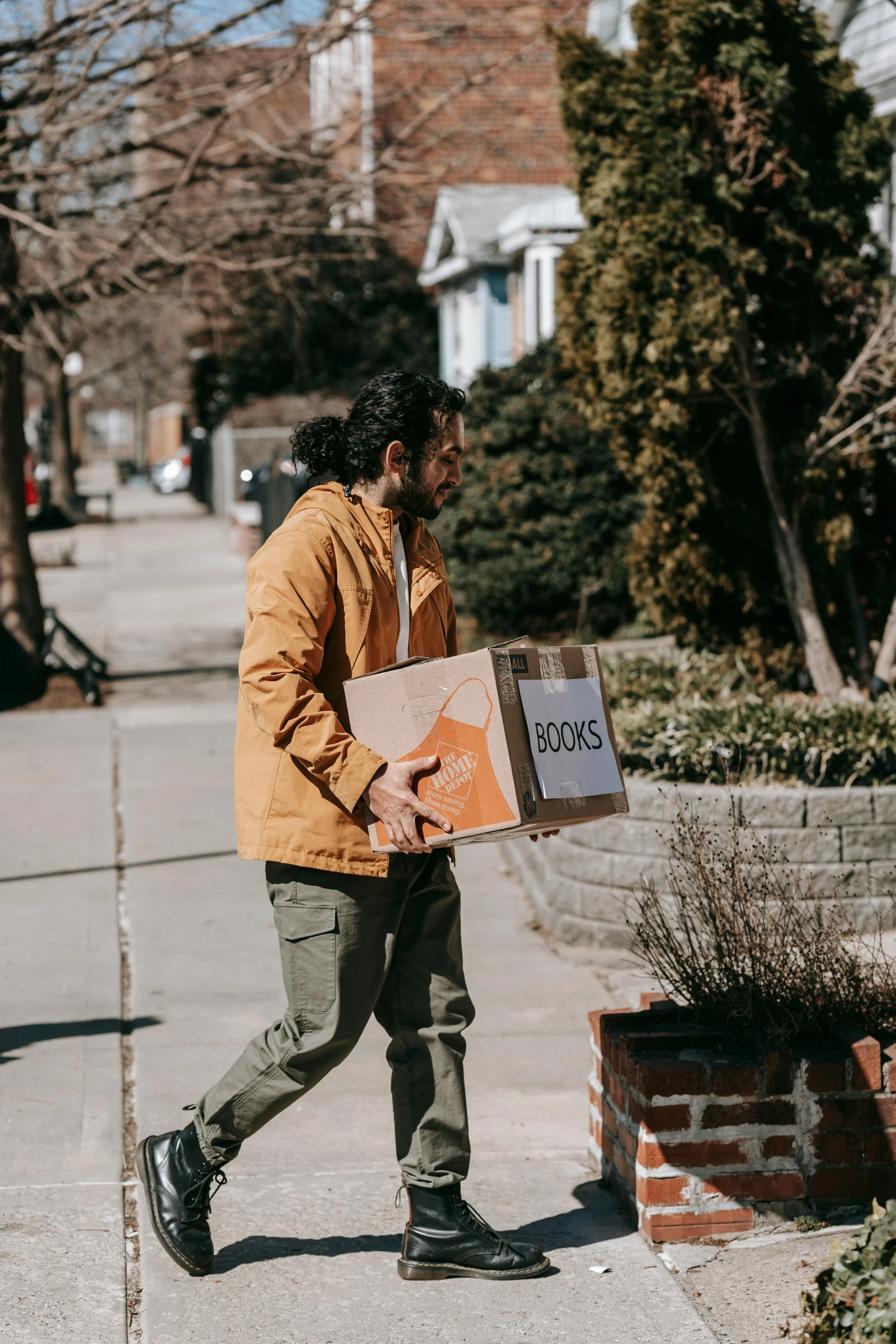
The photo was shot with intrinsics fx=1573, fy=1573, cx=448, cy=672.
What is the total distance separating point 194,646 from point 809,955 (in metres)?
10.2

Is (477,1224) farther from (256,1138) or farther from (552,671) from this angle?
(552,671)

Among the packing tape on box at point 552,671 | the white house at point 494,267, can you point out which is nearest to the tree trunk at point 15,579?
the white house at point 494,267

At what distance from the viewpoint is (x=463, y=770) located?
3.17m

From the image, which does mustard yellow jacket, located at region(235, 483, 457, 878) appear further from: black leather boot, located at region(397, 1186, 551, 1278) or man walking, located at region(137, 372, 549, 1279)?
black leather boot, located at region(397, 1186, 551, 1278)

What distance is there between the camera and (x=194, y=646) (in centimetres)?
1345

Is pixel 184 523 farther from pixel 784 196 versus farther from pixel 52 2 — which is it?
pixel 784 196

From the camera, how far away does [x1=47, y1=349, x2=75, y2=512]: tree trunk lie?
30953mm

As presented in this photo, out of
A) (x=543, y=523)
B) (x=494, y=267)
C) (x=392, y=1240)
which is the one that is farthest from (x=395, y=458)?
(x=494, y=267)

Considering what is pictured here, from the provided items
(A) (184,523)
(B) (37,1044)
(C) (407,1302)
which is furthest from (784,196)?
(A) (184,523)

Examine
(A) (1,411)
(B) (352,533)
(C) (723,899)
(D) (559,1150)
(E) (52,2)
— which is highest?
(E) (52,2)

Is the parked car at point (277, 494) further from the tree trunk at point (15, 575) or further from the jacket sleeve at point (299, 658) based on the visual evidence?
the jacket sleeve at point (299, 658)

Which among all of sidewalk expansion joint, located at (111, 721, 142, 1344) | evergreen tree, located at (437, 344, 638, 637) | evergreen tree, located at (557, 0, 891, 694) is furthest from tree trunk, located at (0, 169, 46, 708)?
evergreen tree, located at (557, 0, 891, 694)

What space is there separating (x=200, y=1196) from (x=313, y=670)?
121 centimetres

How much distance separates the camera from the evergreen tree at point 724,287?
6867 mm
